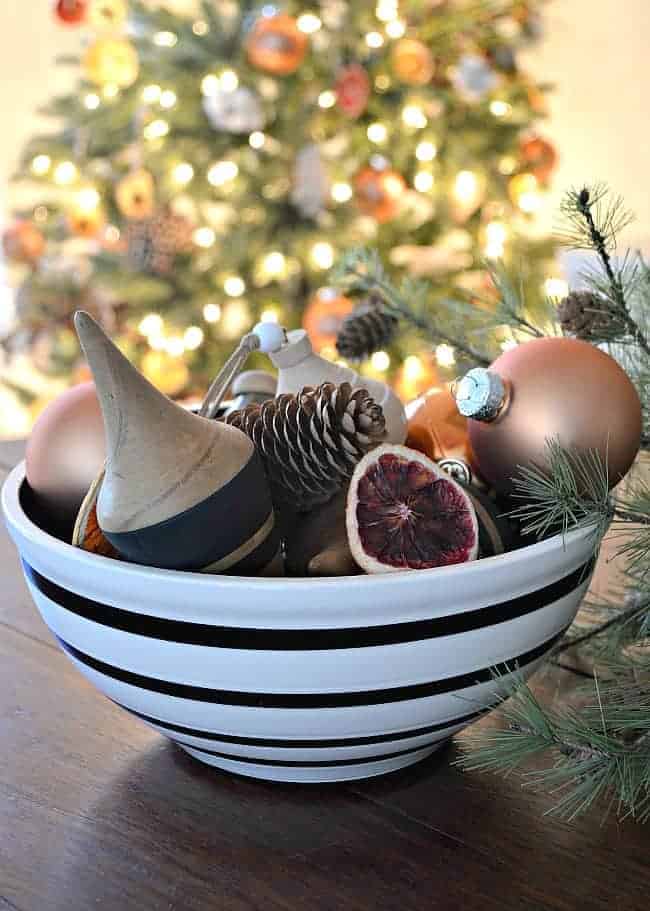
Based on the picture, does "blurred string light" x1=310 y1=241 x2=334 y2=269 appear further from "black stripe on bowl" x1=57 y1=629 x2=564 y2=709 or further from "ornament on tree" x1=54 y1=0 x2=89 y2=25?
"black stripe on bowl" x1=57 y1=629 x2=564 y2=709

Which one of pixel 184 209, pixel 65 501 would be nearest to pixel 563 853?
pixel 65 501

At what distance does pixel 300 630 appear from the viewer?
417 mm

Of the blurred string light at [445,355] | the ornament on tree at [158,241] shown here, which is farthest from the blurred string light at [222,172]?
the blurred string light at [445,355]

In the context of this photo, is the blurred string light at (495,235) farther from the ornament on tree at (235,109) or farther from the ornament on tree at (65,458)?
the ornament on tree at (65,458)

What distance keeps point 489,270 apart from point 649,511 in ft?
0.87

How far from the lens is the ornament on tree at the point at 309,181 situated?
7.77 feet

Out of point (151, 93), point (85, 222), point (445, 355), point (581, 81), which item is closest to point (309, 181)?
point (151, 93)

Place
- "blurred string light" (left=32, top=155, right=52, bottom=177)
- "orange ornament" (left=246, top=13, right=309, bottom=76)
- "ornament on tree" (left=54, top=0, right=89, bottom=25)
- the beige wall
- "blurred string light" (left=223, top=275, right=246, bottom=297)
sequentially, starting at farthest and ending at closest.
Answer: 1. the beige wall
2. "blurred string light" (left=32, top=155, right=52, bottom=177)
3. "blurred string light" (left=223, top=275, right=246, bottom=297)
4. "ornament on tree" (left=54, top=0, right=89, bottom=25)
5. "orange ornament" (left=246, top=13, right=309, bottom=76)

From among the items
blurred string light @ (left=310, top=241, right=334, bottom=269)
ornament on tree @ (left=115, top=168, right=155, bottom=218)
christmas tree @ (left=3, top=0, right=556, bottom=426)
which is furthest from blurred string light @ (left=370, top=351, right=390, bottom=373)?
ornament on tree @ (left=115, top=168, right=155, bottom=218)

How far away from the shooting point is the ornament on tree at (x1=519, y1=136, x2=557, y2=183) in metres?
2.54

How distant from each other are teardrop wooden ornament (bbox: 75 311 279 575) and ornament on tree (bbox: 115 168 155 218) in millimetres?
2033

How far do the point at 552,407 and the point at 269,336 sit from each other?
0.14 meters

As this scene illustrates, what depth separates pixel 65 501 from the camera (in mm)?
566

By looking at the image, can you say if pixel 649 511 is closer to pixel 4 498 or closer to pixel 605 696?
pixel 605 696
